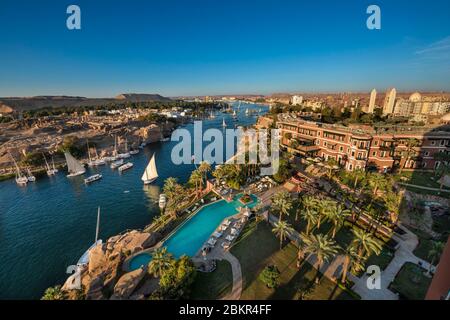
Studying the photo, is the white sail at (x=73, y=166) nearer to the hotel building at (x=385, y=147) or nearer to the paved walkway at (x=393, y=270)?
the paved walkway at (x=393, y=270)

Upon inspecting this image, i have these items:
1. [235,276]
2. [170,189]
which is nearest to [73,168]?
[170,189]

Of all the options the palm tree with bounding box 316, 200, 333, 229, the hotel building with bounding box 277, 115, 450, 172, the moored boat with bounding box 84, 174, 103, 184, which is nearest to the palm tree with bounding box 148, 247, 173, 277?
the palm tree with bounding box 316, 200, 333, 229

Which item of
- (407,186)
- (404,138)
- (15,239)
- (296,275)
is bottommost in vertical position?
(15,239)

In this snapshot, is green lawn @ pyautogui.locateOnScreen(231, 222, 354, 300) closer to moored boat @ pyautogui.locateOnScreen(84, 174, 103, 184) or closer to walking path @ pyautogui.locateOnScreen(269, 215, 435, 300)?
walking path @ pyautogui.locateOnScreen(269, 215, 435, 300)

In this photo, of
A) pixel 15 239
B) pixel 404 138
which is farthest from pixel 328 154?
pixel 15 239

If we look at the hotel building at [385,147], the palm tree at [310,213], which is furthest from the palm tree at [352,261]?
the hotel building at [385,147]
